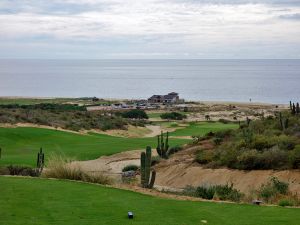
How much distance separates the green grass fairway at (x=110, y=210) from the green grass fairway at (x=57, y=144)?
2117 centimetres

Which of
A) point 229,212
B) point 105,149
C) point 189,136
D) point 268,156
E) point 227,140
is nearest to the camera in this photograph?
point 229,212

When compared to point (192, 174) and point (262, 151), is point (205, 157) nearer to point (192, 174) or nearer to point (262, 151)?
point (192, 174)

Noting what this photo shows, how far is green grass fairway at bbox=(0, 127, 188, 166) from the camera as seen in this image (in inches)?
1527

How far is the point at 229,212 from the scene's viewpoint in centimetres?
1202

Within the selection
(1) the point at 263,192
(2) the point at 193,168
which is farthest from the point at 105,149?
(1) the point at 263,192

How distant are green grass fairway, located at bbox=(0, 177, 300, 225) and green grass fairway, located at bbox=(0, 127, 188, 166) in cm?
2117

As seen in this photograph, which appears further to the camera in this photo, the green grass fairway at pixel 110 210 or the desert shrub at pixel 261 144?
the desert shrub at pixel 261 144

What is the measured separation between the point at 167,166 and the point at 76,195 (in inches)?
706

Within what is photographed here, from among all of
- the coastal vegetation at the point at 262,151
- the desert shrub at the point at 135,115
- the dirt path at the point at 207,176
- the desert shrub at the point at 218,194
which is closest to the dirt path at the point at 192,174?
the dirt path at the point at 207,176

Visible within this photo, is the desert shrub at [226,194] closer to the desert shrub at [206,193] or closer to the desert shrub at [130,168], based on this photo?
the desert shrub at [206,193]

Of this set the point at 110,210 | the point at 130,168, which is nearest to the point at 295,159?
the point at 130,168

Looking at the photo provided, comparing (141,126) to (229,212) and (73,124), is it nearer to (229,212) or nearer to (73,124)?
(73,124)

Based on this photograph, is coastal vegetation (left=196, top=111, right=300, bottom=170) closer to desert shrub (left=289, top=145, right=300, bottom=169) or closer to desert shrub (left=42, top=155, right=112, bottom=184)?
desert shrub (left=289, top=145, right=300, bottom=169)

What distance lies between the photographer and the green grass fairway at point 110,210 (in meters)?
10.8
